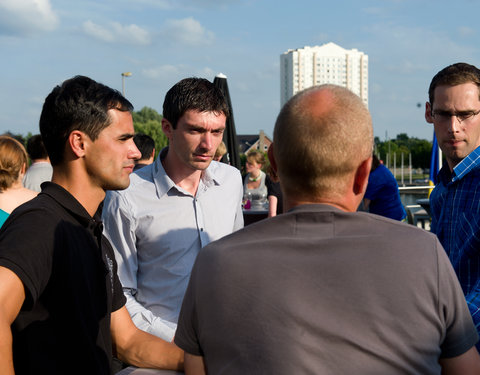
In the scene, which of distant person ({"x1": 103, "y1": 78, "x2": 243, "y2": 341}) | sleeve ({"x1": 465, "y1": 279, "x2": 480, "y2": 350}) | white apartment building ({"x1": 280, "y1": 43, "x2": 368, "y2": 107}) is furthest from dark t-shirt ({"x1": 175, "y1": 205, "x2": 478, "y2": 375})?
white apartment building ({"x1": 280, "y1": 43, "x2": 368, "y2": 107})

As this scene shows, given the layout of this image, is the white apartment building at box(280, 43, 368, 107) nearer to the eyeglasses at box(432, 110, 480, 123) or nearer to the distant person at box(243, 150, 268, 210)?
the distant person at box(243, 150, 268, 210)

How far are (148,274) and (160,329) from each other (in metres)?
0.35

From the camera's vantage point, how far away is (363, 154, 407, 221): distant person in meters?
5.77

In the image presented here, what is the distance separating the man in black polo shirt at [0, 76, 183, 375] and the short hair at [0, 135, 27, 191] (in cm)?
273

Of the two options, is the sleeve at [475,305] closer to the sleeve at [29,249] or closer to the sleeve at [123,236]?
the sleeve at [29,249]

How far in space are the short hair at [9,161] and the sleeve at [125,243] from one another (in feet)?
7.54

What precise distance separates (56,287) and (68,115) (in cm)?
72

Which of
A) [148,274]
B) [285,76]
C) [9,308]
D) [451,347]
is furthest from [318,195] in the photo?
[285,76]

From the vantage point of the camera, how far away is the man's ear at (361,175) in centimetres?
141

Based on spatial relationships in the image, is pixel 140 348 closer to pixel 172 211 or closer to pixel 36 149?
pixel 172 211

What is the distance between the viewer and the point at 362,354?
1.25 meters

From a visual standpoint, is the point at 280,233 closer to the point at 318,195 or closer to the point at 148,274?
the point at 318,195

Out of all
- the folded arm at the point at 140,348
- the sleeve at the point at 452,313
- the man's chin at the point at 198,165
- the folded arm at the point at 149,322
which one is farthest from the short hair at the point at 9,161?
the sleeve at the point at 452,313

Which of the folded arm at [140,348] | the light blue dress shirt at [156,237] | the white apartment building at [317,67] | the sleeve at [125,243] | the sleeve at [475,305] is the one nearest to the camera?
the sleeve at [475,305]
